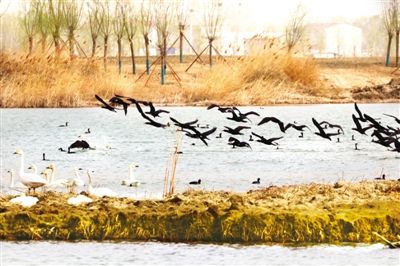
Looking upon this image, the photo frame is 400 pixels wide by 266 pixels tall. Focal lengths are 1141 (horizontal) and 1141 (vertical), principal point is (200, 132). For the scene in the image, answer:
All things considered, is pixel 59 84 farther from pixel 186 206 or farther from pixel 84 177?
pixel 186 206

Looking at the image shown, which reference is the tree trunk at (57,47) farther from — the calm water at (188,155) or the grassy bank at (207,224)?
the grassy bank at (207,224)

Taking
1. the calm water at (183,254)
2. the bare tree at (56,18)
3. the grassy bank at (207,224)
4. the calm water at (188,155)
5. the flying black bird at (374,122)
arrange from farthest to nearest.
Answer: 1. the bare tree at (56,18)
2. the calm water at (188,155)
3. the flying black bird at (374,122)
4. the grassy bank at (207,224)
5. the calm water at (183,254)

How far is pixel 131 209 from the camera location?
904 cm

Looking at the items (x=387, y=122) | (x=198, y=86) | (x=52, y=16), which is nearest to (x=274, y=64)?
(x=198, y=86)

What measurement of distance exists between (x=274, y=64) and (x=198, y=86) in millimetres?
2369

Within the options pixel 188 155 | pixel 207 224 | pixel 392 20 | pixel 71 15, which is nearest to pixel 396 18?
pixel 392 20

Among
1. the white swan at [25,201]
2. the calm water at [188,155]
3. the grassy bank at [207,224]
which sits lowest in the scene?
the calm water at [188,155]

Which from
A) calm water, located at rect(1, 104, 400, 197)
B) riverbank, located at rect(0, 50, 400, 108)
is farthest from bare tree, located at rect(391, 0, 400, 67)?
calm water, located at rect(1, 104, 400, 197)

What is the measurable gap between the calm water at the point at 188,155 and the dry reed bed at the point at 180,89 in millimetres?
1008

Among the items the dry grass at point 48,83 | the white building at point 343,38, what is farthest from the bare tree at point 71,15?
the white building at point 343,38

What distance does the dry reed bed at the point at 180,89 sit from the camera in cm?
3030

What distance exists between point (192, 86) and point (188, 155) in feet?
49.9

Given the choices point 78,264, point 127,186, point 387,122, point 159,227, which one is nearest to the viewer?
point 78,264

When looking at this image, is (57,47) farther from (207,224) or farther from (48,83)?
(207,224)
